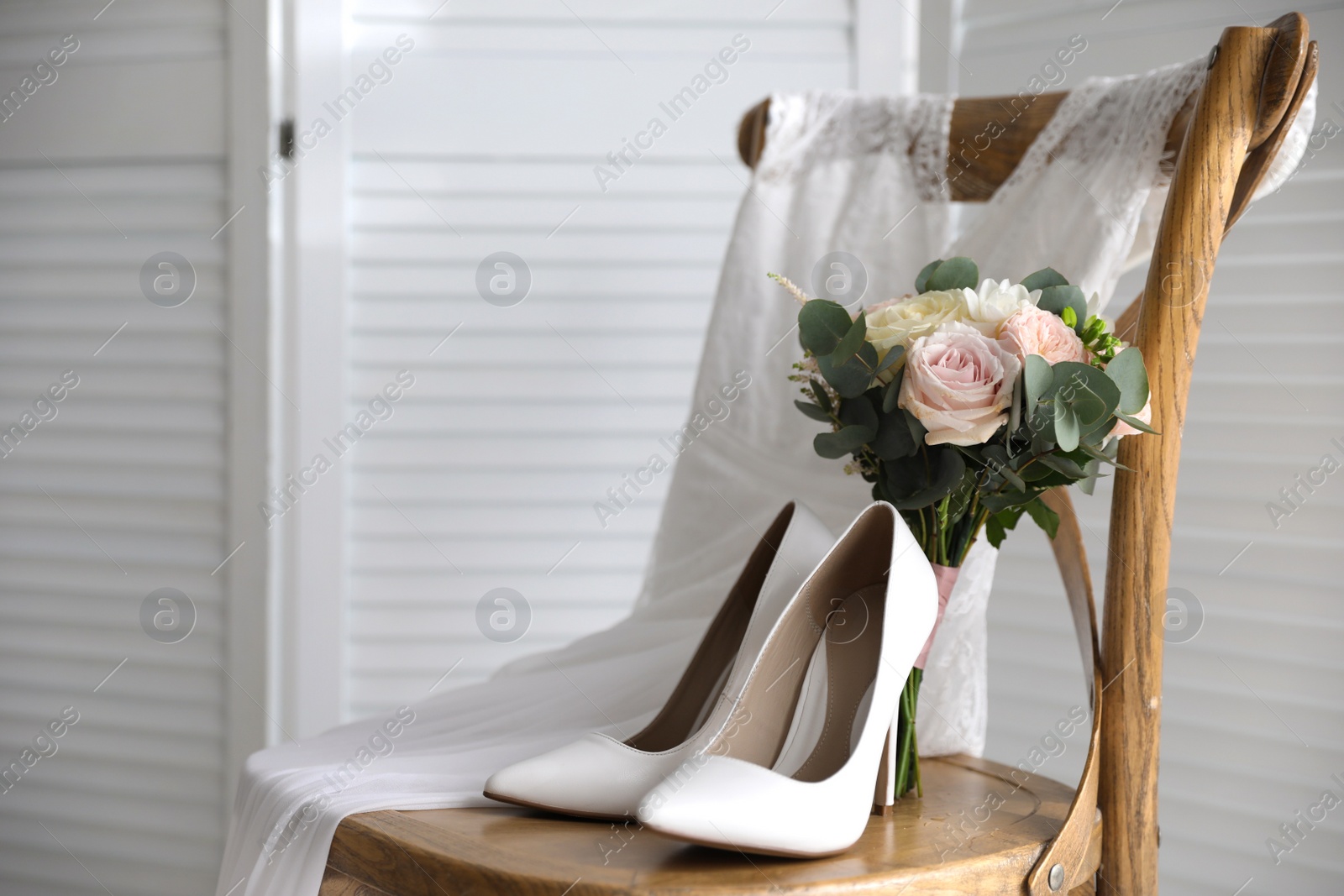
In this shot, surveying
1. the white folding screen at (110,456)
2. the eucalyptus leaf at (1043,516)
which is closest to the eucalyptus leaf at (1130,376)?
the eucalyptus leaf at (1043,516)

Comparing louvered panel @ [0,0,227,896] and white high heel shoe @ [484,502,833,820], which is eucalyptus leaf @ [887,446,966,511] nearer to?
white high heel shoe @ [484,502,833,820]

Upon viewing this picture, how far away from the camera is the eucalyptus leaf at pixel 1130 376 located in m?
0.60

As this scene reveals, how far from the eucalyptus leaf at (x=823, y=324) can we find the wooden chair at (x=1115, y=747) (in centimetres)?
22

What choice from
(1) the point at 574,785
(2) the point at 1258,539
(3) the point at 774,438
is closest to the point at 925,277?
(3) the point at 774,438

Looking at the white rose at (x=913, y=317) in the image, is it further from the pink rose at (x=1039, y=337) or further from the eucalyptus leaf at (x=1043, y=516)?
the eucalyptus leaf at (x=1043, y=516)

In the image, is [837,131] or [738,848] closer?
[738,848]

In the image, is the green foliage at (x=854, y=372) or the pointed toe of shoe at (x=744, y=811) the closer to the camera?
the pointed toe of shoe at (x=744, y=811)

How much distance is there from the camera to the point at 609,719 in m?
0.79

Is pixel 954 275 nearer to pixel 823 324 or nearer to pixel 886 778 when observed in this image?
pixel 823 324

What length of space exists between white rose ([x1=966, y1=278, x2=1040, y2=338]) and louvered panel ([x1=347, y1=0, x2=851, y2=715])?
29.7 inches

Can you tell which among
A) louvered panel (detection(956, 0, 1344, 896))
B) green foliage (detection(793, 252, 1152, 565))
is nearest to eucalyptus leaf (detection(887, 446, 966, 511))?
green foliage (detection(793, 252, 1152, 565))

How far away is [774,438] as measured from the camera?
1.01 m

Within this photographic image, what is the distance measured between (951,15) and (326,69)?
892 mm

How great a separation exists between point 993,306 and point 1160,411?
0.50 ft
